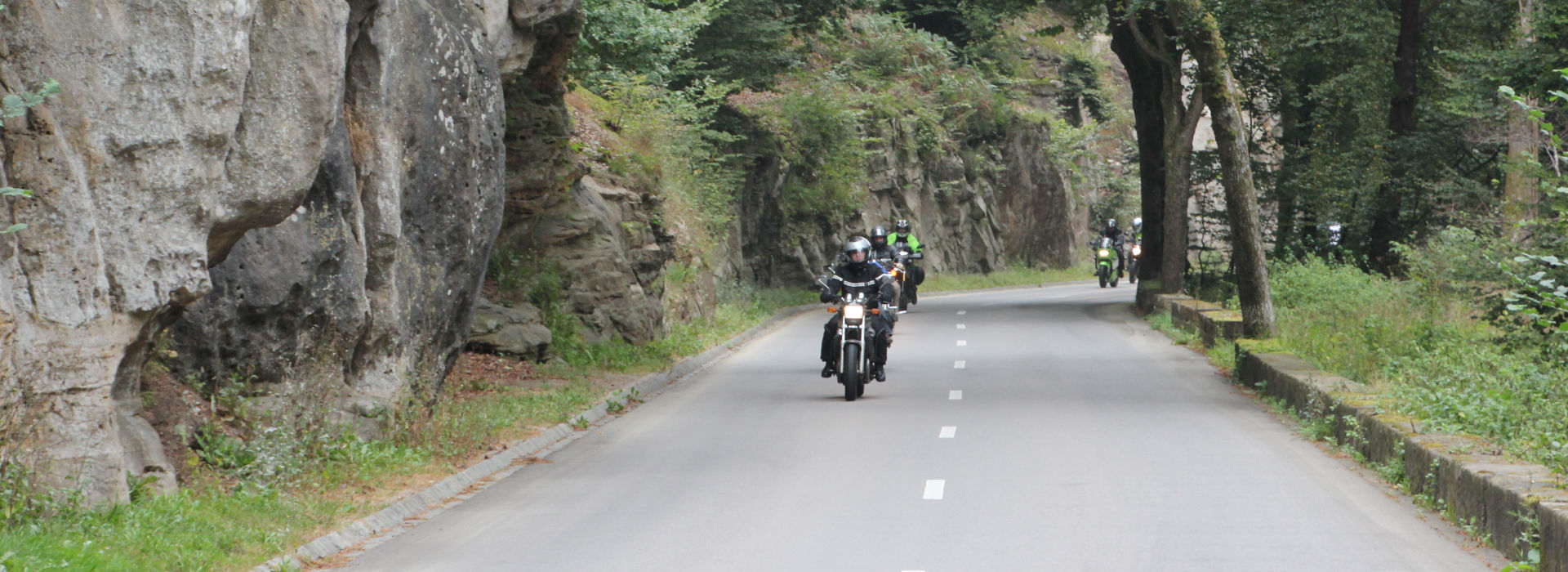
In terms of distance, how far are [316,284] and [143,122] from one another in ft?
9.40

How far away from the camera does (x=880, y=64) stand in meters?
48.8

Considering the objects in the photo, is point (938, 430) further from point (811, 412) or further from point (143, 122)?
point (143, 122)

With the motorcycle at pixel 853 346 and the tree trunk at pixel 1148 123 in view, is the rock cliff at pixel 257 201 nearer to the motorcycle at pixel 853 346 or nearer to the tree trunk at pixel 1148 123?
the motorcycle at pixel 853 346

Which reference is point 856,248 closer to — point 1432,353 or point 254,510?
point 1432,353

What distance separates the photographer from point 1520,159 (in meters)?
16.2

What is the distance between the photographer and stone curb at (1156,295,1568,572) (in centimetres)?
758

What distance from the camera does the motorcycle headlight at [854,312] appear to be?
1648cm

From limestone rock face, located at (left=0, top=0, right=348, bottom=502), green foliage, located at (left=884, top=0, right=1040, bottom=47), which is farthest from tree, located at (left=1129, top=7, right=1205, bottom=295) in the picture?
green foliage, located at (left=884, top=0, right=1040, bottom=47)

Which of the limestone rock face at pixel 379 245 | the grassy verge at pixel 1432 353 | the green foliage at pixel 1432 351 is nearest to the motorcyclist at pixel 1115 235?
the green foliage at pixel 1432 351

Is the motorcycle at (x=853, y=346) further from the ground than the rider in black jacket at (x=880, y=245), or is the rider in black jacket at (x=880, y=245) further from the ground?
the rider in black jacket at (x=880, y=245)

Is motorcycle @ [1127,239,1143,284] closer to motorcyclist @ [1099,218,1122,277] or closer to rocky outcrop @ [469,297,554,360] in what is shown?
motorcyclist @ [1099,218,1122,277]

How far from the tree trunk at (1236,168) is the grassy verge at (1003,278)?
23649 millimetres

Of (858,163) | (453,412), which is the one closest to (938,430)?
(453,412)

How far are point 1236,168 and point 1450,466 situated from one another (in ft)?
39.6
